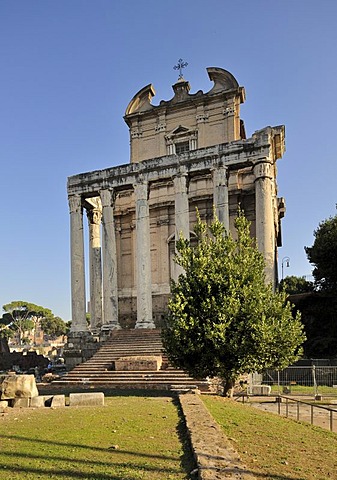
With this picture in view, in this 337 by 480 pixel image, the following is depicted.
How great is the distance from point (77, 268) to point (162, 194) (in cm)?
834

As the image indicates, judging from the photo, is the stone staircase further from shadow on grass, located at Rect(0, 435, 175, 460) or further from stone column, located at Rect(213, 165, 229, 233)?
shadow on grass, located at Rect(0, 435, 175, 460)

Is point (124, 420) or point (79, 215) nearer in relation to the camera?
point (124, 420)

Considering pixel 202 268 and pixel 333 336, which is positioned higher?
pixel 202 268

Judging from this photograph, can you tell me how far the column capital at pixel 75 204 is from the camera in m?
28.6

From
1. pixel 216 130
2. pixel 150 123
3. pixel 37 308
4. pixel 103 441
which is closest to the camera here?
pixel 103 441

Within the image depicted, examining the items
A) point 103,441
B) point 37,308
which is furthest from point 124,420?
point 37,308

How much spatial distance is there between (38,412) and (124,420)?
135 inches

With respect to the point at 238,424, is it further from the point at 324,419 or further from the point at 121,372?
the point at 121,372

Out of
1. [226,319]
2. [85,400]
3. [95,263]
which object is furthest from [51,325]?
[226,319]

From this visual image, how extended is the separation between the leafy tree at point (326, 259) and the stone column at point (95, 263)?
1468 cm

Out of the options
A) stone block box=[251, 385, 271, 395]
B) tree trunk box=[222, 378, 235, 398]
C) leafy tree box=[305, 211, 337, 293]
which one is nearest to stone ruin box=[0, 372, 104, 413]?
tree trunk box=[222, 378, 235, 398]

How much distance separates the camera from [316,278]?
3105 centimetres

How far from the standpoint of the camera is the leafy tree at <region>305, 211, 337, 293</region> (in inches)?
1161

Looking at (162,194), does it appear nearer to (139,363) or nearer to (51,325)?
(139,363)
